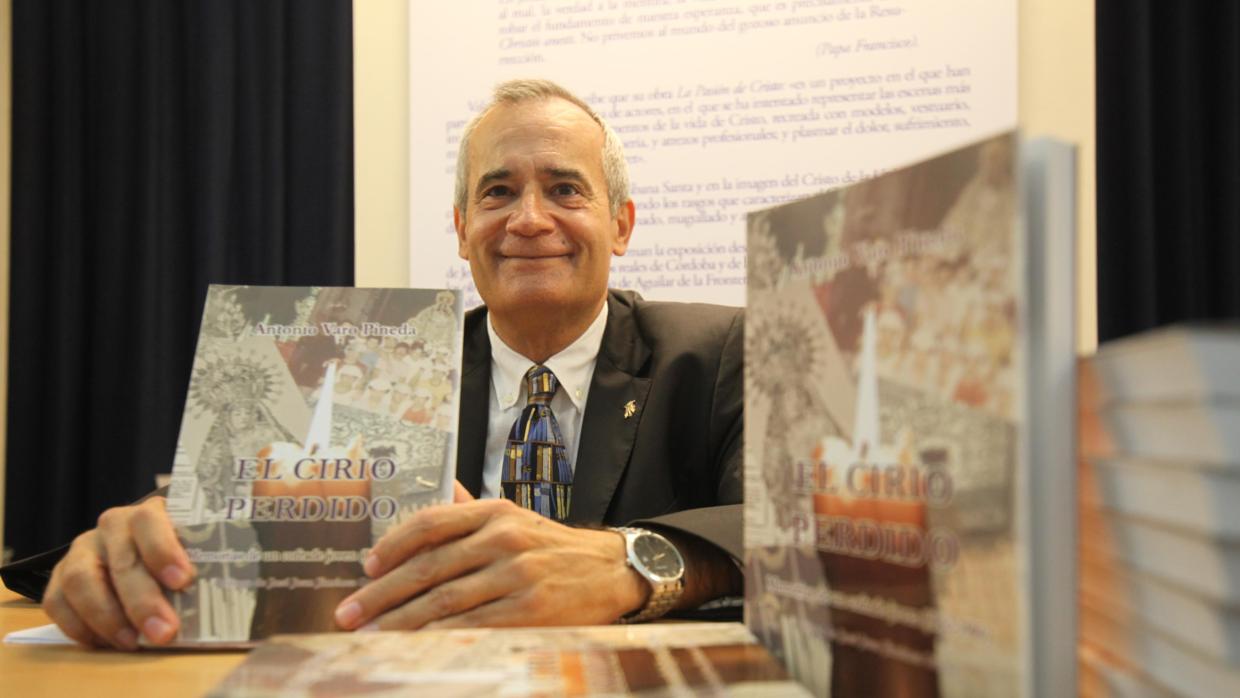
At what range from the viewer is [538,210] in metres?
1.58

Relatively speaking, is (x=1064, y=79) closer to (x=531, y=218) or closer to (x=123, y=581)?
(x=531, y=218)

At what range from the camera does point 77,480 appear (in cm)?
286

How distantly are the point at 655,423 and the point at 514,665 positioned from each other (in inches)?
38.5

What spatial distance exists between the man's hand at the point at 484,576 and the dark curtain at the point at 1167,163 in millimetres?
2018

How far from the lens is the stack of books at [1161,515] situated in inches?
12.6

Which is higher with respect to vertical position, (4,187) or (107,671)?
(4,187)

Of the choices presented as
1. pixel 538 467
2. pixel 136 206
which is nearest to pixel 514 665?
pixel 538 467

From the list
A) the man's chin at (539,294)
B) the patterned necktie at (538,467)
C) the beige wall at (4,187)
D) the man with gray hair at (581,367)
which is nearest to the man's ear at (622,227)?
the man with gray hair at (581,367)

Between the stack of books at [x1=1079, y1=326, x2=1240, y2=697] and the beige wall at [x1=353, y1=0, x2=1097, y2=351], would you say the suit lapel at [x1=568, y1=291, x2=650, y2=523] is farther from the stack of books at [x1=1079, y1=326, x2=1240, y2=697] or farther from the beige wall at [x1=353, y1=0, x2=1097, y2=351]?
the beige wall at [x1=353, y1=0, x2=1097, y2=351]

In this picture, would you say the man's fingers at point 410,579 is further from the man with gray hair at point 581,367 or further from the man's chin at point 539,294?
the man's chin at point 539,294

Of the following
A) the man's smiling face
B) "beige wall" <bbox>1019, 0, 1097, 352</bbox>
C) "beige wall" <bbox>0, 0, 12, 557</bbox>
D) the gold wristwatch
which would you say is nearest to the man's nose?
the man's smiling face

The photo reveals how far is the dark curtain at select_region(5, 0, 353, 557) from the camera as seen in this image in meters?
2.78

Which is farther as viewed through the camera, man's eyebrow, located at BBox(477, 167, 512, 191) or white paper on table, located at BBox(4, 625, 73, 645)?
man's eyebrow, located at BBox(477, 167, 512, 191)

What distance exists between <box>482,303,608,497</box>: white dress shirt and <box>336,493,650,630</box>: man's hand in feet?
2.16
